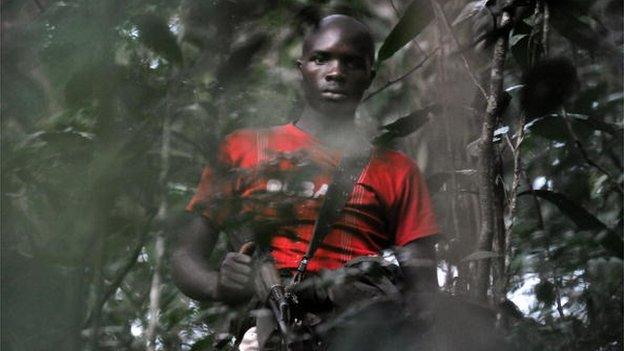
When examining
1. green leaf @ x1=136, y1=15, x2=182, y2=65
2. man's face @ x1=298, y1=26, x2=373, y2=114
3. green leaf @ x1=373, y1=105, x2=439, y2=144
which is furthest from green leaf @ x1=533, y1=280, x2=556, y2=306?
green leaf @ x1=136, y1=15, x2=182, y2=65

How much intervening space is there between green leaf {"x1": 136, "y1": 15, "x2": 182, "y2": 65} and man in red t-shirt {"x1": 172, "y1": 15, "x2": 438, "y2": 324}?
0.39ft

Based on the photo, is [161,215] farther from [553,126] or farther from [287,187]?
[553,126]

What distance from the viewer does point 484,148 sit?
2252 mm

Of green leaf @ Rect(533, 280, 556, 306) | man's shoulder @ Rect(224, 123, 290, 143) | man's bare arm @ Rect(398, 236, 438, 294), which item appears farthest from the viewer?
green leaf @ Rect(533, 280, 556, 306)

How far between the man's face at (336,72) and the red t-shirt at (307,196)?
165 millimetres

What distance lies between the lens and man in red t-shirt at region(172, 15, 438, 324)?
135 centimetres

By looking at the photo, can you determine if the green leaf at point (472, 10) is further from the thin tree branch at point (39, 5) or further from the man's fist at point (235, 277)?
the thin tree branch at point (39, 5)

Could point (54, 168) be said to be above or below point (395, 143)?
below

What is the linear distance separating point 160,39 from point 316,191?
1.00 feet

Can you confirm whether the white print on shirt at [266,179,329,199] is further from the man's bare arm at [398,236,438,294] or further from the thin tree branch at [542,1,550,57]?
the thin tree branch at [542,1,550,57]

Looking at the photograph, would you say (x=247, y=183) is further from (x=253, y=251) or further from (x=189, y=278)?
(x=189, y=278)

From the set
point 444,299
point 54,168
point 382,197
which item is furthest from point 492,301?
point 54,168

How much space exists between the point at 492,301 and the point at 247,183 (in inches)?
40.1

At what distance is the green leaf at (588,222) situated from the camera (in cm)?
219
